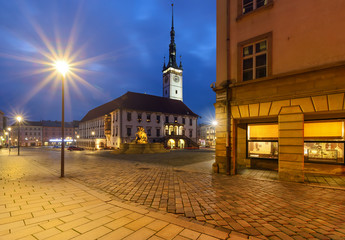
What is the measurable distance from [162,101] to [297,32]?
1928 inches

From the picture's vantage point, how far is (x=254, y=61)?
373 inches

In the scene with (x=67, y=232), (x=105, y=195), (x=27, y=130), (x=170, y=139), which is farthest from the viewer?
(x=27, y=130)

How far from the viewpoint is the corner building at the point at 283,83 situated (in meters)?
7.39

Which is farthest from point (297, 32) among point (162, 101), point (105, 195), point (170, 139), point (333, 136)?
point (162, 101)

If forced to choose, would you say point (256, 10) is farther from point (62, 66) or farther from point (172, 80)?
point (172, 80)

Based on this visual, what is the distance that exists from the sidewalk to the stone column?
607cm

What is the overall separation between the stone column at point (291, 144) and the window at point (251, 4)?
236 inches

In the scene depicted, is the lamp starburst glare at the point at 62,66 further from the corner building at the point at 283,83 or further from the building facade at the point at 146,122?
the building facade at the point at 146,122

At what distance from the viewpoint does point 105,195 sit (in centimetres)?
596

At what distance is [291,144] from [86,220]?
876cm

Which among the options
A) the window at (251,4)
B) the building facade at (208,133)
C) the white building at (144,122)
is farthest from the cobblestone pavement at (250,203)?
the building facade at (208,133)

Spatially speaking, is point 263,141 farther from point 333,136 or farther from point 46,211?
point 46,211

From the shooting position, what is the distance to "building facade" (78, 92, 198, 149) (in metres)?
44.4

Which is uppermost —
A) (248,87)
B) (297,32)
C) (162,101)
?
(162,101)
